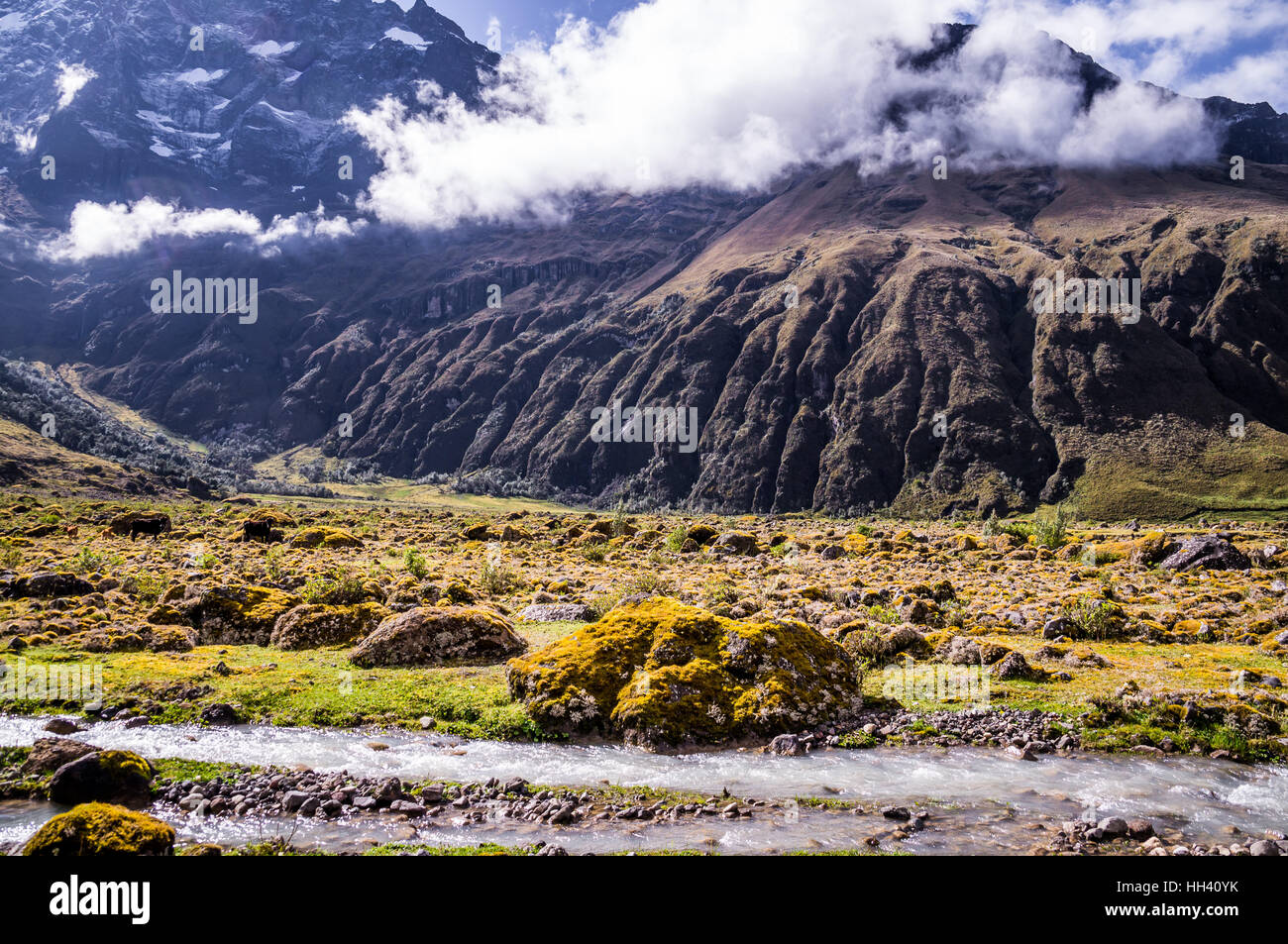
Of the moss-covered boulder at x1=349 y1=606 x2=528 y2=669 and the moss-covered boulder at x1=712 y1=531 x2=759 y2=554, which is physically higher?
the moss-covered boulder at x1=349 y1=606 x2=528 y2=669

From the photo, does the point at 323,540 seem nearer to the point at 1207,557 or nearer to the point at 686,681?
the point at 686,681

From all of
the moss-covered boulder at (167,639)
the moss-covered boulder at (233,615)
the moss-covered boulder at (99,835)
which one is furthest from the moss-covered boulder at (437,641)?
the moss-covered boulder at (99,835)

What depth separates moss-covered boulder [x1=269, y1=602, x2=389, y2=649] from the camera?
81.9ft

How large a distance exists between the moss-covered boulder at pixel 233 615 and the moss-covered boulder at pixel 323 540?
3221cm

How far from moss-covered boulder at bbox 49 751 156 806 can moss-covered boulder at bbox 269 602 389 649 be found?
39.8ft

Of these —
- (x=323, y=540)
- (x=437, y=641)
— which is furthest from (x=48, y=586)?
(x=323, y=540)

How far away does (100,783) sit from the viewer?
12.5m

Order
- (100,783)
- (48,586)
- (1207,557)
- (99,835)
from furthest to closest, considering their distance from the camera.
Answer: (1207,557) → (48,586) → (100,783) → (99,835)

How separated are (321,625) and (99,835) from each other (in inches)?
669

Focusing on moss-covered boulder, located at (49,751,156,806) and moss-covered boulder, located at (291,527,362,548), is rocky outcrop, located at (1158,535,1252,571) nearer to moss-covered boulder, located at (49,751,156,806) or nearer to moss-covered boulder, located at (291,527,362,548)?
moss-covered boulder, located at (49,751,156,806)

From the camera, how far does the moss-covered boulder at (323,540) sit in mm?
58781

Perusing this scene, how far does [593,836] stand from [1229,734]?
1423 centimetres

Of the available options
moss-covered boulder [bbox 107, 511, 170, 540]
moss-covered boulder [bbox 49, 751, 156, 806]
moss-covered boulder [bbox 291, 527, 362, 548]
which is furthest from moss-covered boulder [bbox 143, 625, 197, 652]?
moss-covered boulder [bbox 107, 511, 170, 540]
